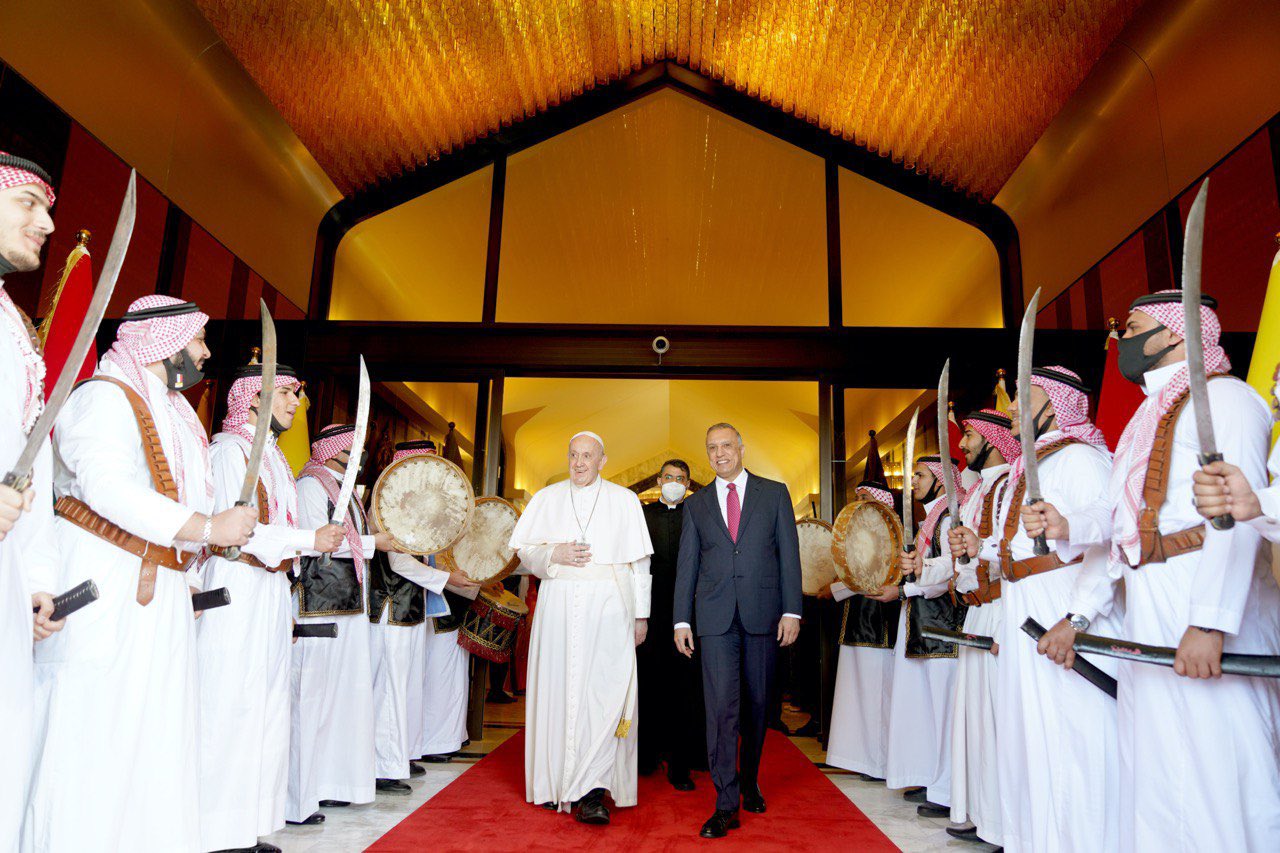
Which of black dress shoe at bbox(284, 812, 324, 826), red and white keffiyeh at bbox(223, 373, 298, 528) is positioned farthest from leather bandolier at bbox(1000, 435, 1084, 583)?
black dress shoe at bbox(284, 812, 324, 826)

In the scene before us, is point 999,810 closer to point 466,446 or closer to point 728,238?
point 466,446

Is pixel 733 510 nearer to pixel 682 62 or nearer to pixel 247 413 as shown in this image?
pixel 247 413

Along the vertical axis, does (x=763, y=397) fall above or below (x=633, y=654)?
above

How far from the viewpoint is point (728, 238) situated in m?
7.72

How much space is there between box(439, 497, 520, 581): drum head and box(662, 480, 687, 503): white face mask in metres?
0.99

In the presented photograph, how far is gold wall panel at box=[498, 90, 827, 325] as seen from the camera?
7.40m

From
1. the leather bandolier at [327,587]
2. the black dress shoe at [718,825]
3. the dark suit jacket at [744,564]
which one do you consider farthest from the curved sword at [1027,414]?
the leather bandolier at [327,587]

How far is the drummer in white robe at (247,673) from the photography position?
3.09m

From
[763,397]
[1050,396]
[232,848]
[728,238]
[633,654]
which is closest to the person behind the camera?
[232,848]

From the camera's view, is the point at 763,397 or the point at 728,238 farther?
the point at 763,397

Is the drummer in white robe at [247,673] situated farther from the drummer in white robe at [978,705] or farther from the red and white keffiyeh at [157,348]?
the drummer in white robe at [978,705]

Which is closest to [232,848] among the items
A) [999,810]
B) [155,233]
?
[999,810]

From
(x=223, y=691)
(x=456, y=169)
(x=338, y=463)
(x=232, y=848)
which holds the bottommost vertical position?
(x=232, y=848)

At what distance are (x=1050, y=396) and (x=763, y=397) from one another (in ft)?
21.6
